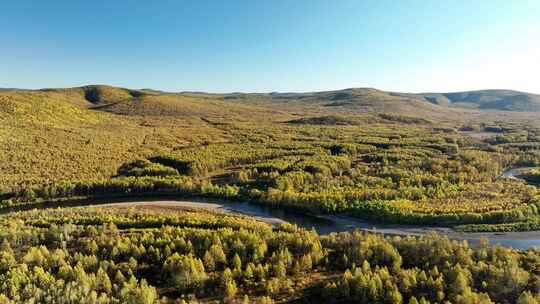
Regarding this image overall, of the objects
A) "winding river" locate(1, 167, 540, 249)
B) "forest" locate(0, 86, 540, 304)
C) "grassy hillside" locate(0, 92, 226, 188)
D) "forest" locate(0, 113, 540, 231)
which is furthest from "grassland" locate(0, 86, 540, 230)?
"winding river" locate(1, 167, 540, 249)

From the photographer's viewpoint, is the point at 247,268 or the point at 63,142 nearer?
the point at 247,268

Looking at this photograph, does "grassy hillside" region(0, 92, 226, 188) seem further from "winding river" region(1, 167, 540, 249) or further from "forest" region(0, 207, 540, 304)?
"forest" region(0, 207, 540, 304)

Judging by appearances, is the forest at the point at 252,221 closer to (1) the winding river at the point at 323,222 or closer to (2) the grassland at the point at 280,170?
(2) the grassland at the point at 280,170

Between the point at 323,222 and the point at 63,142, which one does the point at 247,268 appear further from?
the point at 63,142

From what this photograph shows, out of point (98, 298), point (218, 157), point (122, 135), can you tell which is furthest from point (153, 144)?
point (98, 298)

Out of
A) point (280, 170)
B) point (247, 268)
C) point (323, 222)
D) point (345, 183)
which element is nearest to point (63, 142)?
point (280, 170)

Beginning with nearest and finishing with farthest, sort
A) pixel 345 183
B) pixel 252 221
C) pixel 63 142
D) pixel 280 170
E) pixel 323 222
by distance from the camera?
1. pixel 252 221
2. pixel 323 222
3. pixel 345 183
4. pixel 280 170
5. pixel 63 142

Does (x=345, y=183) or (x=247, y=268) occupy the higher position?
(x=345, y=183)

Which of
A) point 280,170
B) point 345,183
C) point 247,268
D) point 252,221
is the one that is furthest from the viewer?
point 280,170

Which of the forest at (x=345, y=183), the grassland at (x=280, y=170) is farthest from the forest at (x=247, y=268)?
the grassland at (x=280, y=170)
